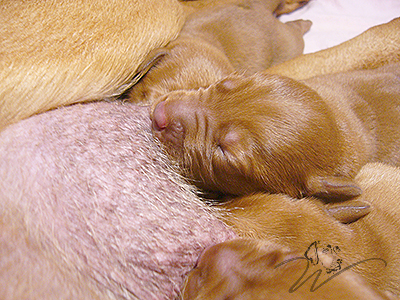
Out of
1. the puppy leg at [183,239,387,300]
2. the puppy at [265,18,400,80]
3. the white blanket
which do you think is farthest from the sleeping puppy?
the white blanket

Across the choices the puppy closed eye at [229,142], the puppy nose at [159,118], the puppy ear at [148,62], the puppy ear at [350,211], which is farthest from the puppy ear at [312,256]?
the puppy ear at [148,62]

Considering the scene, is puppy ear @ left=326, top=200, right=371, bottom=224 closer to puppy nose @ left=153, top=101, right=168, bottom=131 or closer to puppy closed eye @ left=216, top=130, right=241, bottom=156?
puppy closed eye @ left=216, top=130, right=241, bottom=156

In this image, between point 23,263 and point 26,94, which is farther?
point 26,94

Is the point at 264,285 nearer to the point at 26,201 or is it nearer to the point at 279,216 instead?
the point at 279,216

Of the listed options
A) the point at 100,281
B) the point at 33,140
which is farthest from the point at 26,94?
the point at 100,281

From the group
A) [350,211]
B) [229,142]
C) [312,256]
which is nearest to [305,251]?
[312,256]

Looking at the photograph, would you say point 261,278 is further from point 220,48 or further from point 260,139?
point 220,48
